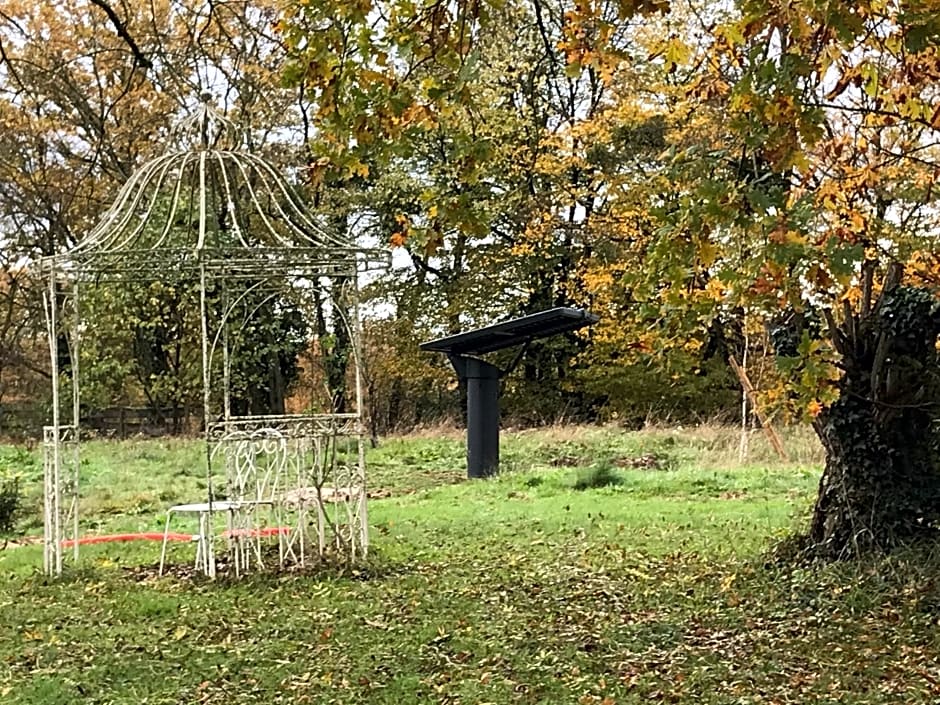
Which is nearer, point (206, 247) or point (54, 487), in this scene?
point (206, 247)

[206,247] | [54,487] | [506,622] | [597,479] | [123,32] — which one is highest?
[123,32]

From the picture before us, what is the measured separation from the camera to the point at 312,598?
20.1 feet

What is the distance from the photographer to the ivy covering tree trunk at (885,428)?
595 cm

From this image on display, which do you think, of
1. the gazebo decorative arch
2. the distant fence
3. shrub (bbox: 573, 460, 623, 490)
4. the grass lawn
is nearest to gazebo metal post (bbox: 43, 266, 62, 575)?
the gazebo decorative arch

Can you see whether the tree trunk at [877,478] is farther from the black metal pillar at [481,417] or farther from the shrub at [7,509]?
the shrub at [7,509]

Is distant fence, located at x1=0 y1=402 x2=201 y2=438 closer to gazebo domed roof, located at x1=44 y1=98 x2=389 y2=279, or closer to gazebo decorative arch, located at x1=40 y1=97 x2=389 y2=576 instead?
gazebo decorative arch, located at x1=40 y1=97 x2=389 y2=576

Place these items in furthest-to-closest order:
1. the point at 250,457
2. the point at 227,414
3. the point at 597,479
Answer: the point at 597,479, the point at 227,414, the point at 250,457

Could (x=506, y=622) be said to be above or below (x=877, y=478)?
below

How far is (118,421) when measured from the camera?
1895cm

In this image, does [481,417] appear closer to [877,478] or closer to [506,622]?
[877,478]

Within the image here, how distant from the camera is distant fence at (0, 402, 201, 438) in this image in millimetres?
18750

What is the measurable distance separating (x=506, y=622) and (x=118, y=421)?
14989 mm

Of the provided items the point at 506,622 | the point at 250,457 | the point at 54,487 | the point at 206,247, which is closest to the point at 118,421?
the point at 54,487

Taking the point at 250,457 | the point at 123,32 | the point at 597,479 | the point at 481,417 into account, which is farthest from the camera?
the point at 481,417
